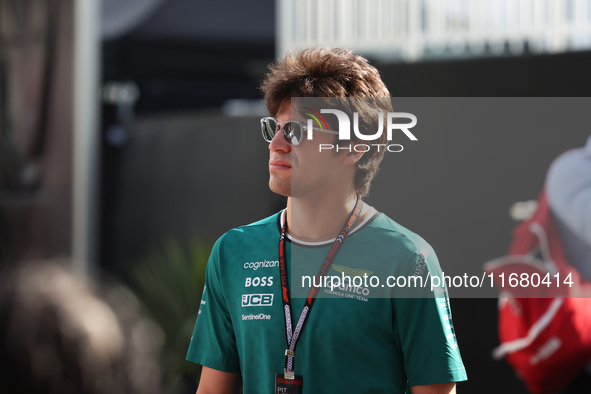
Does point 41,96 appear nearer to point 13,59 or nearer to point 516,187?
point 13,59

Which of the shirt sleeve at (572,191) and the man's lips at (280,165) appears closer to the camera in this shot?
the man's lips at (280,165)

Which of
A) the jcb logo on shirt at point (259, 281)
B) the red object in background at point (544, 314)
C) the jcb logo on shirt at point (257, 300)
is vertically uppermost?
the jcb logo on shirt at point (259, 281)

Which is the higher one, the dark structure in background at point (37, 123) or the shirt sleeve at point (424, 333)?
the dark structure in background at point (37, 123)

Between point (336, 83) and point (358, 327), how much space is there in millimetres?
585

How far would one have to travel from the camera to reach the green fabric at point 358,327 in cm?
152

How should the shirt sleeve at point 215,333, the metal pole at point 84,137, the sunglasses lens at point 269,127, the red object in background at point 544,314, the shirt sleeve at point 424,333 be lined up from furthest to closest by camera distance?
the metal pole at point 84,137 < the red object in background at point 544,314 < the shirt sleeve at point 215,333 < the sunglasses lens at point 269,127 < the shirt sleeve at point 424,333

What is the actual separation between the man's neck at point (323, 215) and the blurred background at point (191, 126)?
0.73 m

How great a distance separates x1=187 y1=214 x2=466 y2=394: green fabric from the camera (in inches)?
59.9

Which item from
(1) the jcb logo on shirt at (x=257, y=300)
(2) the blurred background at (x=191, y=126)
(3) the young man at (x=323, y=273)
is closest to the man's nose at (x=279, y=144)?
(3) the young man at (x=323, y=273)

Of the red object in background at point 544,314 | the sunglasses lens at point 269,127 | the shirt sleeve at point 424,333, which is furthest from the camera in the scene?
the red object in background at point 544,314

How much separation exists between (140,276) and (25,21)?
264 centimetres

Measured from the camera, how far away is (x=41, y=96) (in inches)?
229

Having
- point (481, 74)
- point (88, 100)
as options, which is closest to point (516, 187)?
point (481, 74)

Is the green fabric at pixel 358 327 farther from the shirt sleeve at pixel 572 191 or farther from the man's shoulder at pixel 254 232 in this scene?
the shirt sleeve at pixel 572 191
